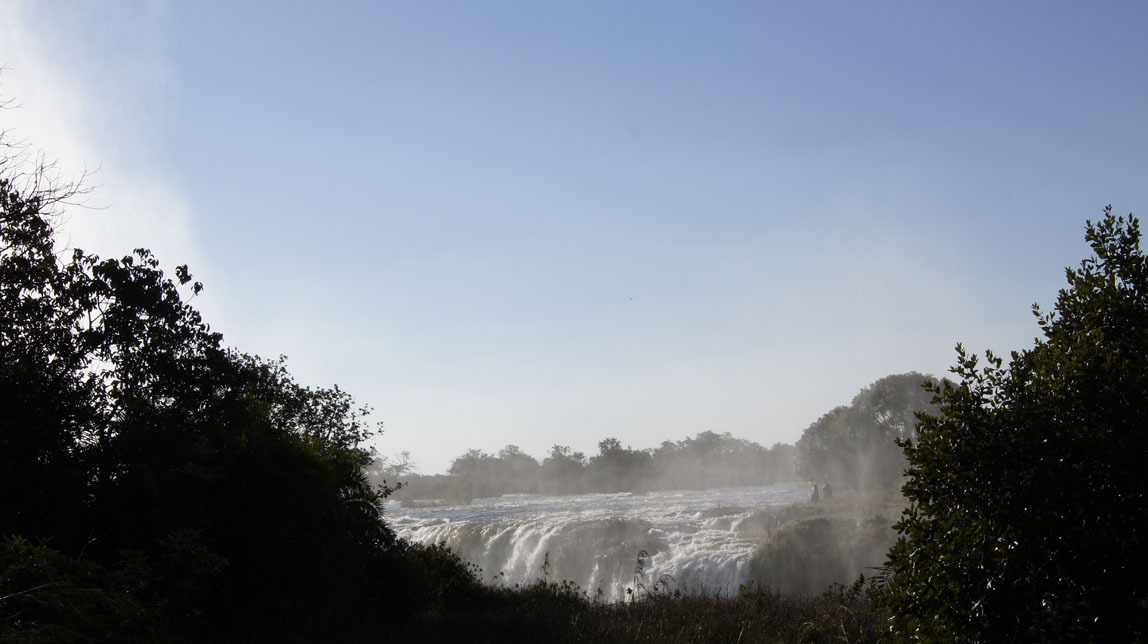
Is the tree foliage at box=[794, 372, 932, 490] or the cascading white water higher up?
the tree foliage at box=[794, 372, 932, 490]

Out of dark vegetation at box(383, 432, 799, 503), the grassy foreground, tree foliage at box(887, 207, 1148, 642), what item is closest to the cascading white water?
the grassy foreground

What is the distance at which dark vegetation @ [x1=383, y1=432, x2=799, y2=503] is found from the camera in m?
71.2

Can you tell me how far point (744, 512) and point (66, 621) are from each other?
101ft

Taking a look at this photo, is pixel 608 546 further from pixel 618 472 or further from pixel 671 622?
pixel 618 472

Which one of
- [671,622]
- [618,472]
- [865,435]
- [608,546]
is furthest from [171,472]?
[618,472]

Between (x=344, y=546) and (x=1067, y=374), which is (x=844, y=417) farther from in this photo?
(x=1067, y=374)

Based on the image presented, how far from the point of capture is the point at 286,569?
32.6 feet

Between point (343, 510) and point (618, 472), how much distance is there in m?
64.2

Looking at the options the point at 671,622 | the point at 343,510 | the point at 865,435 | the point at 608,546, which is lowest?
the point at 608,546

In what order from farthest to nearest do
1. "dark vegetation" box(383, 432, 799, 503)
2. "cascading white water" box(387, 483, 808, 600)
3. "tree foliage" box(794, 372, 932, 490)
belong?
1. "dark vegetation" box(383, 432, 799, 503)
2. "tree foliage" box(794, 372, 932, 490)
3. "cascading white water" box(387, 483, 808, 600)

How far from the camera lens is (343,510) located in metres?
11.1

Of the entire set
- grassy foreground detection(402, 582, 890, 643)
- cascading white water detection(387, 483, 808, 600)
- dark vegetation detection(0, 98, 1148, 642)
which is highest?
dark vegetation detection(0, 98, 1148, 642)

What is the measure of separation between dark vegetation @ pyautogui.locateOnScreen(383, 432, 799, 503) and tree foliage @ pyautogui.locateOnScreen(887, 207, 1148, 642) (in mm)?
63602

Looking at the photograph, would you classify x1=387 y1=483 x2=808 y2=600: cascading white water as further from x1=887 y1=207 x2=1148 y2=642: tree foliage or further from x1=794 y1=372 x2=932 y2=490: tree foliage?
x1=887 y1=207 x2=1148 y2=642: tree foliage
